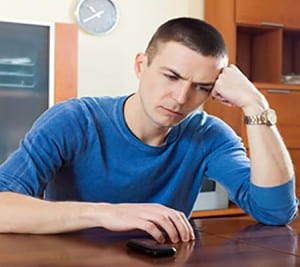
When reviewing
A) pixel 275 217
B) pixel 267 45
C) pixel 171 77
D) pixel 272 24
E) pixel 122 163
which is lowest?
pixel 275 217

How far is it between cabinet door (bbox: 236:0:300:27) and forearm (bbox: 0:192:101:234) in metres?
2.43

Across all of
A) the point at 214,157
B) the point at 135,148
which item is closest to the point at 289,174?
the point at 214,157

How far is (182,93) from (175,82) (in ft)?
0.12

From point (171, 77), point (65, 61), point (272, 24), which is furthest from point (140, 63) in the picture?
point (272, 24)

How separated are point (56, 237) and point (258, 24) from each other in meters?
2.58

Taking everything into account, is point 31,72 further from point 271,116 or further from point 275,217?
point 275,217

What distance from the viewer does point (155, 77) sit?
1438mm

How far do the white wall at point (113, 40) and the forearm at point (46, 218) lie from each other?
2.15 meters

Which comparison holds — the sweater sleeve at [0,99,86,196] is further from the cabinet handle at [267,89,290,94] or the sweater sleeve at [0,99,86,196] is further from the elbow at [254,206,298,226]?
the cabinet handle at [267,89,290,94]

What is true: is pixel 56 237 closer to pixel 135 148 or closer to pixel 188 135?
pixel 135 148

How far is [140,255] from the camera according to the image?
0.95 meters

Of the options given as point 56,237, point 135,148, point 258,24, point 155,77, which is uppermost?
point 258,24

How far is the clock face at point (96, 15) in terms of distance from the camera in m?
3.20

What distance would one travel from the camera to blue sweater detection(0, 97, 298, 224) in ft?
4.47
